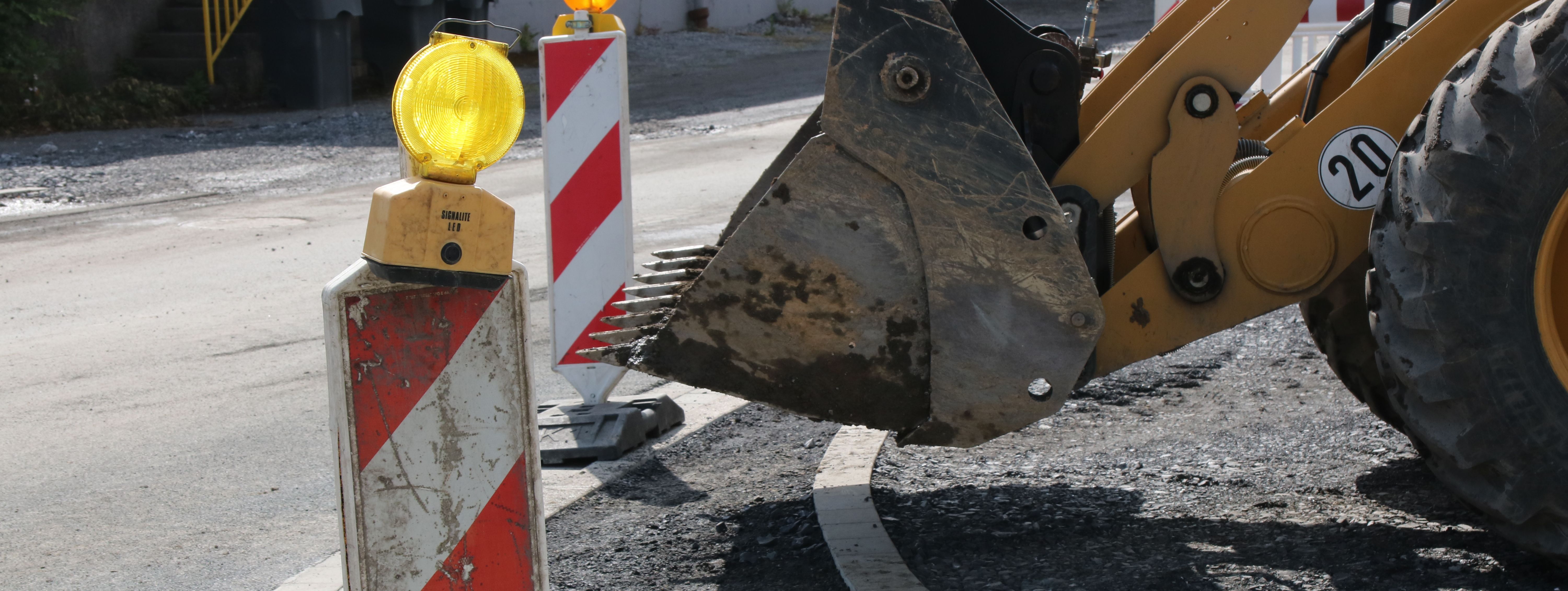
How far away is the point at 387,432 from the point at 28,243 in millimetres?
7658

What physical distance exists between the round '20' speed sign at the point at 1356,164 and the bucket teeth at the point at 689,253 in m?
1.49

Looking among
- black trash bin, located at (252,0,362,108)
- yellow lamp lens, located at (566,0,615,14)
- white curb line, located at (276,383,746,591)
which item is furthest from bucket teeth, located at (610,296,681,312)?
black trash bin, located at (252,0,362,108)

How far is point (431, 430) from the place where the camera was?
6.75 feet

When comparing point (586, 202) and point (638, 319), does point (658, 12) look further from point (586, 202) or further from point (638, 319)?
point (638, 319)

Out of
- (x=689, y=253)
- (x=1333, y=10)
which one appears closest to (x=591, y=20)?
(x=689, y=253)

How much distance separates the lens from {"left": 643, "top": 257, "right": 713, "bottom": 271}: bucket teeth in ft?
11.1

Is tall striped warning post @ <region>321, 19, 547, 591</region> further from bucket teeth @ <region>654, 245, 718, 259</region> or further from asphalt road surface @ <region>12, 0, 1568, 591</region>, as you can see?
bucket teeth @ <region>654, 245, 718, 259</region>

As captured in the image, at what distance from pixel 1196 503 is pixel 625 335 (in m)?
1.64

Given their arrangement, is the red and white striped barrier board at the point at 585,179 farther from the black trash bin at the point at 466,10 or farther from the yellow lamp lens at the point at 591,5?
the black trash bin at the point at 466,10

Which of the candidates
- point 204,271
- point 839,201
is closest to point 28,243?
point 204,271

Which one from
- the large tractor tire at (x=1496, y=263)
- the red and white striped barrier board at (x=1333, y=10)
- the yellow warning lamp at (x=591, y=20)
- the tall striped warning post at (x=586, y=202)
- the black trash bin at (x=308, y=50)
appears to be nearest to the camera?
the large tractor tire at (x=1496, y=263)

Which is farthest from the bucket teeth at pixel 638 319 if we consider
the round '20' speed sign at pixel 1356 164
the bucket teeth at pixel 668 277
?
the round '20' speed sign at pixel 1356 164

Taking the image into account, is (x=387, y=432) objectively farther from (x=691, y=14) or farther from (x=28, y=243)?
(x=691, y=14)

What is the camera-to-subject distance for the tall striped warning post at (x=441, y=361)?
189 centimetres
